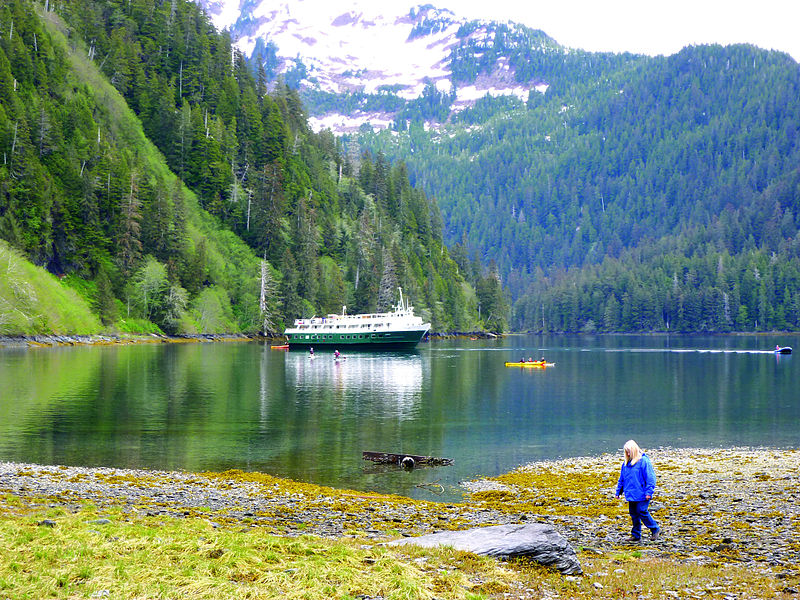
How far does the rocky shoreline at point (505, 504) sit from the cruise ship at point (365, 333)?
384ft

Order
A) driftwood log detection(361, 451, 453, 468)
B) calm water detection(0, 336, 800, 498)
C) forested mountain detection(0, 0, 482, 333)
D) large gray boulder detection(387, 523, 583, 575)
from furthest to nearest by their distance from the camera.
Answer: forested mountain detection(0, 0, 482, 333) → calm water detection(0, 336, 800, 498) → driftwood log detection(361, 451, 453, 468) → large gray boulder detection(387, 523, 583, 575)

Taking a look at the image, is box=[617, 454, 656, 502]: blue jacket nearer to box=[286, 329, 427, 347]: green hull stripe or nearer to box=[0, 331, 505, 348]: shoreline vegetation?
box=[0, 331, 505, 348]: shoreline vegetation

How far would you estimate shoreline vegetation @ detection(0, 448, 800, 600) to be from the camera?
1471 centimetres

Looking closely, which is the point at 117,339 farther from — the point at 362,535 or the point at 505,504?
the point at 362,535

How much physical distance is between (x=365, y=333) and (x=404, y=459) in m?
119

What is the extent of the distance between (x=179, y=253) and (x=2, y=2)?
224 feet

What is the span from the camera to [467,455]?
1732 inches

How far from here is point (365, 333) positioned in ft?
516

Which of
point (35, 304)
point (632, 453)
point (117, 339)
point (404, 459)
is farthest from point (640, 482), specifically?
point (117, 339)

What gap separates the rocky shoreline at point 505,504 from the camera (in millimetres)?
22234

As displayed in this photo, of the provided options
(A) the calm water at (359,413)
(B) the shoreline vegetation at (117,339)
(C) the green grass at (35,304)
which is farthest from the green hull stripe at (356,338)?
(A) the calm water at (359,413)

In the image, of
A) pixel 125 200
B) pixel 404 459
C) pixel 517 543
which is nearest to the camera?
pixel 517 543

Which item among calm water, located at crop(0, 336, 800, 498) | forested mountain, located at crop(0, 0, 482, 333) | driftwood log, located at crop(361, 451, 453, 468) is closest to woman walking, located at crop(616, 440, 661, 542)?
calm water, located at crop(0, 336, 800, 498)

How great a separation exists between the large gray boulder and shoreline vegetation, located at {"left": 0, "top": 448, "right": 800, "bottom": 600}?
46 centimetres
